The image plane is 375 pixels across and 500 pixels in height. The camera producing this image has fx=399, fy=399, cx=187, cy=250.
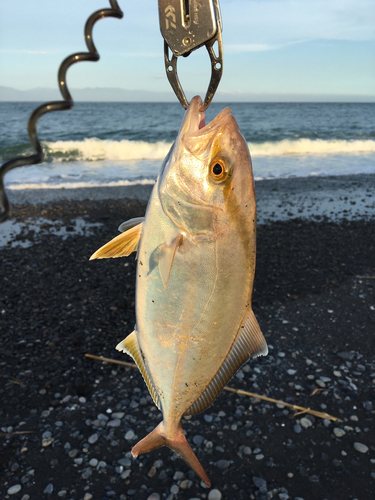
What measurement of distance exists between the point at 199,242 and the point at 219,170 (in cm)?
31

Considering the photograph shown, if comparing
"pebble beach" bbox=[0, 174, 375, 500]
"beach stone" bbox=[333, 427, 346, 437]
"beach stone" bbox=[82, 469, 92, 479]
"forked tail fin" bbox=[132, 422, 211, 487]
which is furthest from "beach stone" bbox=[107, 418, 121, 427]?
"forked tail fin" bbox=[132, 422, 211, 487]

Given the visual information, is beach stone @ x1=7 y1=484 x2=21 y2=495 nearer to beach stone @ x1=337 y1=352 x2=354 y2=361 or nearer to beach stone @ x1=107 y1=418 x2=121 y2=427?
beach stone @ x1=107 y1=418 x2=121 y2=427

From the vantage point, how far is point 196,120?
1.63m

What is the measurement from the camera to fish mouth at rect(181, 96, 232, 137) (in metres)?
1.58

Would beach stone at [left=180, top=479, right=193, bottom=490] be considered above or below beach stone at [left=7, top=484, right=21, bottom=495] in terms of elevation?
below

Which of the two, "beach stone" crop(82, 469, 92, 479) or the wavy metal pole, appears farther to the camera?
"beach stone" crop(82, 469, 92, 479)

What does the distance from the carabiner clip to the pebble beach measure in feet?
11.6

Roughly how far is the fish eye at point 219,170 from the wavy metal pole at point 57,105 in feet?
3.06

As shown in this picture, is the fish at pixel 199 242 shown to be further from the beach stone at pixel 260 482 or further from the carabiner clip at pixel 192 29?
the beach stone at pixel 260 482

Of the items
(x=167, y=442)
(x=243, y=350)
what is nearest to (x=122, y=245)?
(x=243, y=350)

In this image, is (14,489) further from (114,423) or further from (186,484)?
(186,484)

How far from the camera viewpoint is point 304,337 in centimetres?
583

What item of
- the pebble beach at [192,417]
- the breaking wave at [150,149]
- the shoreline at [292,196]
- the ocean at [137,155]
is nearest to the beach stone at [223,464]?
the pebble beach at [192,417]

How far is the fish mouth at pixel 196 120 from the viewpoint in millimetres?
1580
